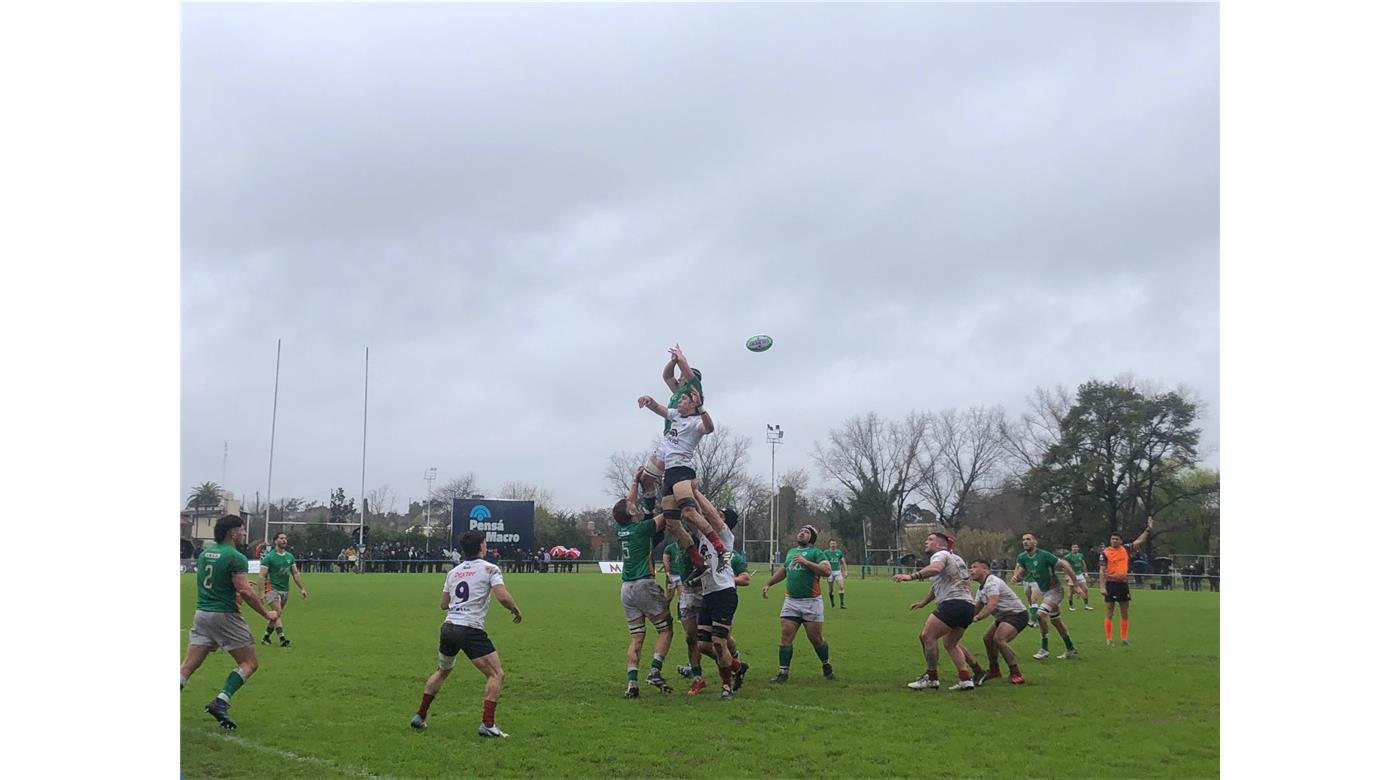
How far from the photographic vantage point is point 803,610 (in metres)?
14.5

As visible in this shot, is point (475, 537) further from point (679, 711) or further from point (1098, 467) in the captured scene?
point (1098, 467)

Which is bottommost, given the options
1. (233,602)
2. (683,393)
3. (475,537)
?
(233,602)

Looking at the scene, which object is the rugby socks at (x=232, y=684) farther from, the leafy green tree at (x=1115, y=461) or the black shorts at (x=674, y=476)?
the leafy green tree at (x=1115, y=461)

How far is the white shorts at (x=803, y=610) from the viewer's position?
47.3 ft

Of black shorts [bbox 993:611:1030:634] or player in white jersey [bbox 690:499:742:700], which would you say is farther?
black shorts [bbox 993:611:1030:634]

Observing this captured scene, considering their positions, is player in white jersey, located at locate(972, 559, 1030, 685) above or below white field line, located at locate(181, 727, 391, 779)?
above

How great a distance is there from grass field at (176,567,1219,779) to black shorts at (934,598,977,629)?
0.90 m

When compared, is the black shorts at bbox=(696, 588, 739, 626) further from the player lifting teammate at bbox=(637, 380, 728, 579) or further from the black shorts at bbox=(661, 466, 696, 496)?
the black shorts at bbox=(661, 466, 696, 496)

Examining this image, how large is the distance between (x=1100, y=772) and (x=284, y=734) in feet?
25.7

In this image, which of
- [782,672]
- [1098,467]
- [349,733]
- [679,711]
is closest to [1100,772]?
[679,711]

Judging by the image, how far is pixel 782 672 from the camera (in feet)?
46.4

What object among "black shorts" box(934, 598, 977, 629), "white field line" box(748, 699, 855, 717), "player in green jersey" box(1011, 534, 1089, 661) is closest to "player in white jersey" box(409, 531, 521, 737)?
"white field line" box(748, 699, 855, 717)

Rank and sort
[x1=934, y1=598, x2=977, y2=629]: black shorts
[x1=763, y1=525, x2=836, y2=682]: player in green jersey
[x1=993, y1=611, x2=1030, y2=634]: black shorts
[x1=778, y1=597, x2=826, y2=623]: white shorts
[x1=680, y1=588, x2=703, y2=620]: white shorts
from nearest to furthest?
[x1=934, y1=598, x2=977, y2=629]: black shorts → [x1=680, y1=588, x2=703, y2=620]: white shorts → [x1=763, y1=525, x2=836, y2=682]: player in green jersey → [x1=993, y1=611, x2=1030, y2=634]: black shorts → [x1=778, y1=597, x2=826, y2=623]: white shorts

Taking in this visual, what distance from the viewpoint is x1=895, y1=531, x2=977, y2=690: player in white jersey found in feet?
43.2
